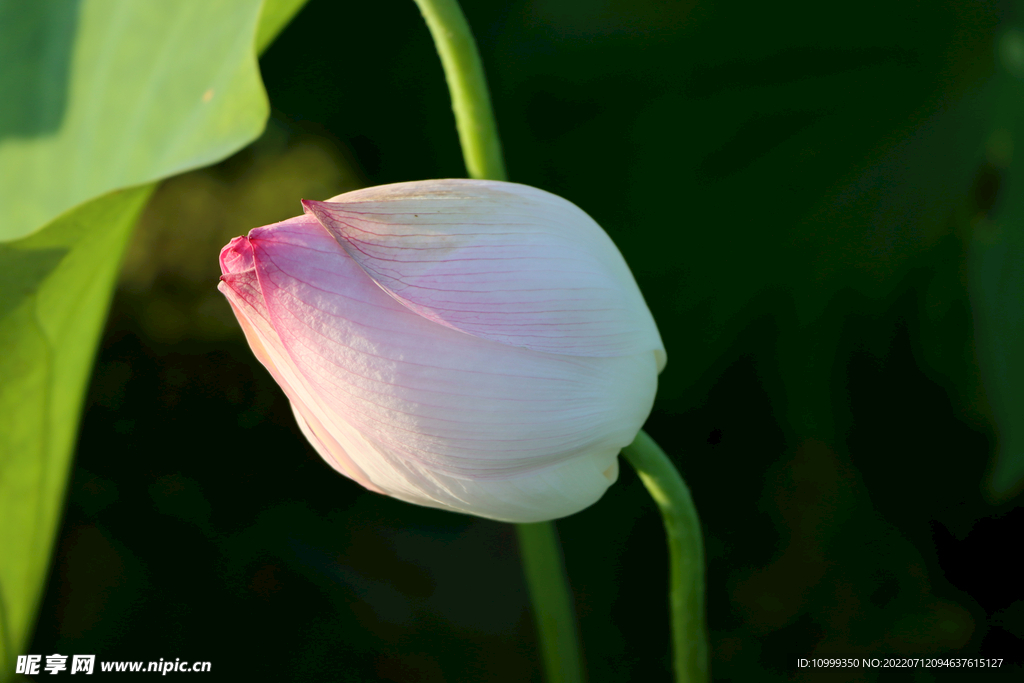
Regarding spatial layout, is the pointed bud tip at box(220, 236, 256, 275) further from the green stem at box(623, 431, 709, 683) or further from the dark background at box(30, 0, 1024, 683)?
the dark background at box(30, 0, 1024, 683)

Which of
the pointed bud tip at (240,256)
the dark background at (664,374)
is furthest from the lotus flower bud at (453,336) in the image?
the dark background at (664,374)

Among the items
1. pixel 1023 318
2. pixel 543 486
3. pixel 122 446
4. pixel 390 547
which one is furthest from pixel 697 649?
pixel 122 446

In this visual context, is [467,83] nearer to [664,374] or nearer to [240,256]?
[240,256]

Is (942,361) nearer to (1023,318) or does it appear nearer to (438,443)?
(1023,318)

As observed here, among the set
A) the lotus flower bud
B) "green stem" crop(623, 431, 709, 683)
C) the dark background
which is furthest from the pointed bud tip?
the dark background

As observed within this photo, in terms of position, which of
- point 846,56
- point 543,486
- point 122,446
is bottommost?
point 122,446
